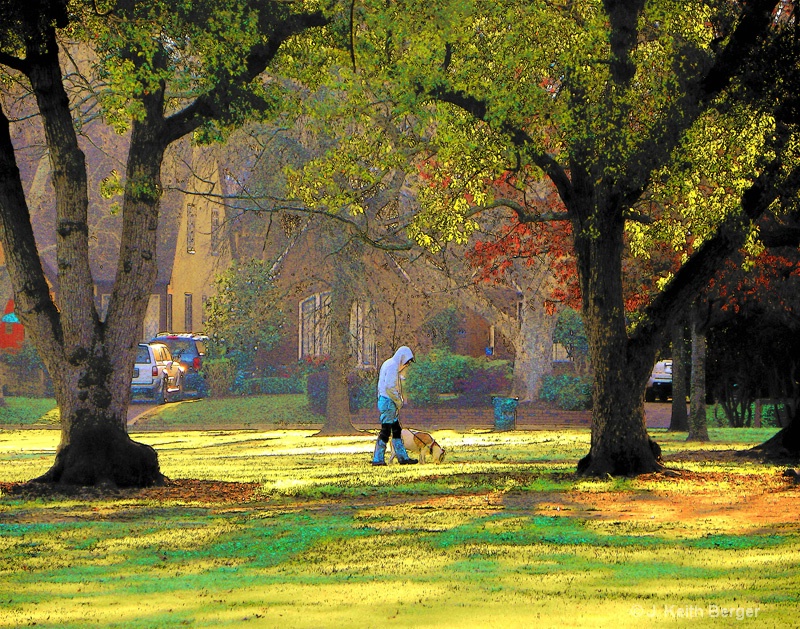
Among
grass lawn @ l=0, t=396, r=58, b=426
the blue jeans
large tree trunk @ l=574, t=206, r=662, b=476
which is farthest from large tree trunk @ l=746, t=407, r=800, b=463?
grass lawn @ l=0, t=396, r=58, b=426

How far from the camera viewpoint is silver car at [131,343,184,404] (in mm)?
44003

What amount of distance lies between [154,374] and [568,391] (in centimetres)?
1319

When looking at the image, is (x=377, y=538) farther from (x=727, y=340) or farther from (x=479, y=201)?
(x=727, y=340)

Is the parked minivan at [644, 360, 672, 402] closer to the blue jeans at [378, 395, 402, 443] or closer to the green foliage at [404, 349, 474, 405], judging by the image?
the green foliage at [404, 349, 474, 405]

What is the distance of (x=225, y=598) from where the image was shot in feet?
30.9

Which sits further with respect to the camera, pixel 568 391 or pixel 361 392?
pixel 361 392

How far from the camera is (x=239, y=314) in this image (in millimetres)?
47375

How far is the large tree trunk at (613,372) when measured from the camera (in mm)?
20719

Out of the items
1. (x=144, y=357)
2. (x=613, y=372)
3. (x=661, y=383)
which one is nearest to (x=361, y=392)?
(x=144, y=357)

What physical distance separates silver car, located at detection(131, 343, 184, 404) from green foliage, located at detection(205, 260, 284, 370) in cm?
188

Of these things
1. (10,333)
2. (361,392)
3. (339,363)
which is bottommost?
(361,392)

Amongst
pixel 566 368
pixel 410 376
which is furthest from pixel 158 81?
pixel 566 368

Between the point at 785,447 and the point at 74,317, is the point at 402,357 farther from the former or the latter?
the point at 785,447

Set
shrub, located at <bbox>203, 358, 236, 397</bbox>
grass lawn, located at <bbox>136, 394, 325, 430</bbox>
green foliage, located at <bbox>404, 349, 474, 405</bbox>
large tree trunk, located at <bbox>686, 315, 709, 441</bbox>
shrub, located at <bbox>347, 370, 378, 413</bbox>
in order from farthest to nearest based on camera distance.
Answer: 1. shrub, located at <bbox>203, 358, 236, 397</bbox>
2. green foliage, located at <bbox>404, 349, 474, 405</bbox>
3. shrub, located at <bbox>347, 370, 378, 413</bbox>
4. grass lawn, located at <bbox>136, 394, 325, 430</bbox>
5. large tree trunk, located at <bbox>686, 315, 709, 441</bbox>
